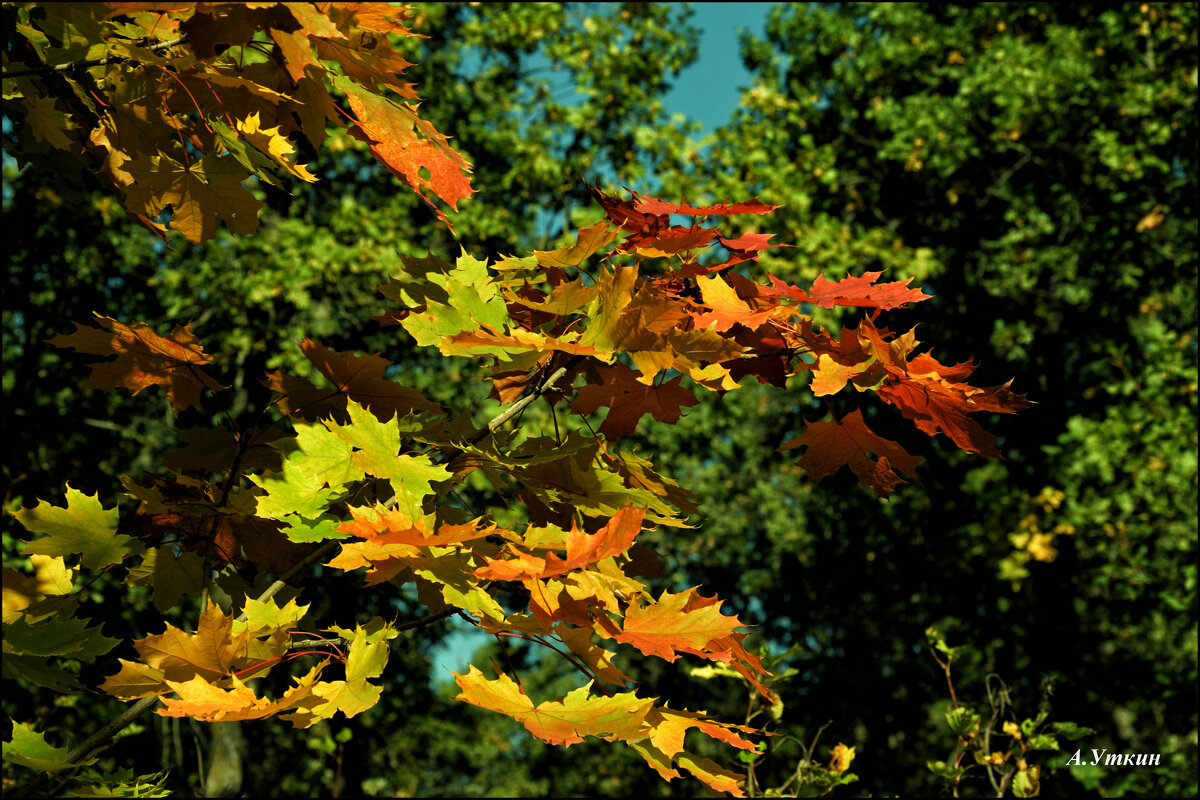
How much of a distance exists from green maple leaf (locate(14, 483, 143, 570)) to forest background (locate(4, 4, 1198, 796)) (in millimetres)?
3531

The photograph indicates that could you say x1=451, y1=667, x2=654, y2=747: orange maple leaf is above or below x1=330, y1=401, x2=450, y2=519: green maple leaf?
below

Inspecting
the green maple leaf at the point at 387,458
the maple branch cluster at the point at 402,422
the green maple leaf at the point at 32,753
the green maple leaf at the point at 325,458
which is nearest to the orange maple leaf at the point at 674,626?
the maple branch cluster at the point at 402,422

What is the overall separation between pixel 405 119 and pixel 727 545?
38.8 feet

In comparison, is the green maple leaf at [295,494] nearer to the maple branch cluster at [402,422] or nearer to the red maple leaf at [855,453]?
the maple branch cluster at [402,422]

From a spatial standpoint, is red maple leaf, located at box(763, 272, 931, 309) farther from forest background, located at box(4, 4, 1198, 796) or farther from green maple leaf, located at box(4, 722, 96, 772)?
forest background, located at box(4, 4, 1198, 796)

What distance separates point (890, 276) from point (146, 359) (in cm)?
644

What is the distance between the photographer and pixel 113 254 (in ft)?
24.4

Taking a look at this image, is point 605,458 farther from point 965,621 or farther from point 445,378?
point 965,621

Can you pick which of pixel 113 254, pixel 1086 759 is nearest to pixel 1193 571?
pixel 1086 759

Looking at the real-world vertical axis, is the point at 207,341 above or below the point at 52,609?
above

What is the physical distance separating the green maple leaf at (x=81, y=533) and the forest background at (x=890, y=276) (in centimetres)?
353

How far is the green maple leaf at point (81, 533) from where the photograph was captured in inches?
62.0

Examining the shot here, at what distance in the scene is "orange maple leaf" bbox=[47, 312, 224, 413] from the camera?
1.72m

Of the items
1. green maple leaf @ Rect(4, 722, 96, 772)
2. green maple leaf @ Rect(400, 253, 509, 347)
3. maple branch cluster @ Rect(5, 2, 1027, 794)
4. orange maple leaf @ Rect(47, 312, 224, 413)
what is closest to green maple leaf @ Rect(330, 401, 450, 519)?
maple branch cluster @ Rect(5, 2, 1027, 794)
